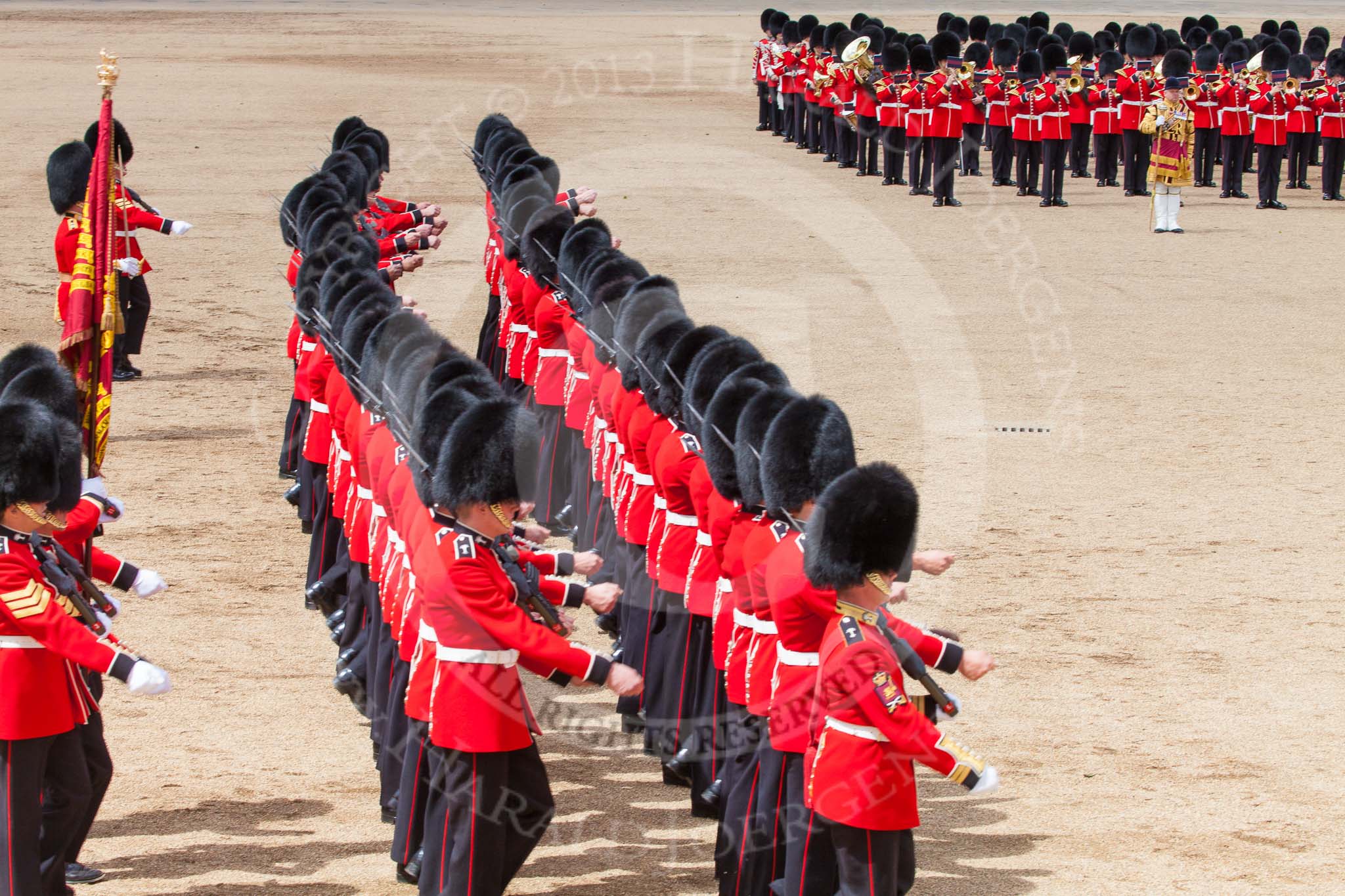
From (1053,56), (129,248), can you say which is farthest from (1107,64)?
(129,248)

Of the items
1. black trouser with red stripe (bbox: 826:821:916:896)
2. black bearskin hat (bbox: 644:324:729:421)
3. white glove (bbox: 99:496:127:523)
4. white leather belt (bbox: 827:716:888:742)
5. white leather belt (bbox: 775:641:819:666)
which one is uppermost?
black bearskin hat (bbox: 644:324:729:421)

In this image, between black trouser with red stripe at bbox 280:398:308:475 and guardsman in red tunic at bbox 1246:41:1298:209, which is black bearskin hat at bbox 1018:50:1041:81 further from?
black trouser with red stripe at bbox 280:398:308:475

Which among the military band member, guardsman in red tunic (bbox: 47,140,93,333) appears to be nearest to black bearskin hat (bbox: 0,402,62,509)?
guardsman in red tunic (bbox: 47,140,93,333)

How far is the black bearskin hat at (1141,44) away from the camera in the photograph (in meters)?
16.9

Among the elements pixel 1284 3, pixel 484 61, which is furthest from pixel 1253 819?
pixel 1284 3

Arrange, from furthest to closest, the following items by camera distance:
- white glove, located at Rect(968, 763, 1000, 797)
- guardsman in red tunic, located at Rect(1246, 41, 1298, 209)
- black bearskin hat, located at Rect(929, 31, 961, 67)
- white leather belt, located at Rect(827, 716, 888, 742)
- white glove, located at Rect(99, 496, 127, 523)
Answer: black bearskin hat, located at Rect(929, 31, 961, 67) → guardsman in red tunic, located at Rect(1246, 41, 1298, 209) → white glove, located at Rect(99, 496, 127, 523) → white leather belt, located at Rect(827, 716, 888, 742) → white glove, located at Rect(968, 763, 1000, 797)

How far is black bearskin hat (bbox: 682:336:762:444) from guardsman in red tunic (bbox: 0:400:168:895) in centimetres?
162

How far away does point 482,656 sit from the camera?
3.55m

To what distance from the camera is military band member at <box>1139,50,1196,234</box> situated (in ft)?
44.2

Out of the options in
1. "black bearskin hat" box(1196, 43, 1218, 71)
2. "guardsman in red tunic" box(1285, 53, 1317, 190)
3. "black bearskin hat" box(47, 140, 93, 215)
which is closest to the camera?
"black bearskin hat" box(47, 140, 93, 215)

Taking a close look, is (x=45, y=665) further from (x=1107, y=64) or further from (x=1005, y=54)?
(x=1107, y=64)

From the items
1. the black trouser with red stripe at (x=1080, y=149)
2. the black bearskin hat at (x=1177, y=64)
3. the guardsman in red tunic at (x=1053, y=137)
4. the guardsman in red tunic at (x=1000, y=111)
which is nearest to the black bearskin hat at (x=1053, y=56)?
the guardsman in red tunic at (x=1000, y=111)

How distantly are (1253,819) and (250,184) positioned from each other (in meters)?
13.0

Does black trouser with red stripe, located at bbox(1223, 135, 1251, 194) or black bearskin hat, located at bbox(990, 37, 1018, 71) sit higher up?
black bearskin hat, located at bbox(990, 37, 1018, 71)
